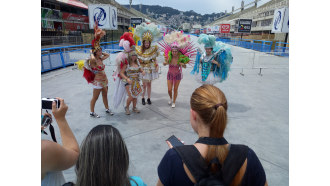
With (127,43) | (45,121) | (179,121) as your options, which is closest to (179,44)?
(127,43)

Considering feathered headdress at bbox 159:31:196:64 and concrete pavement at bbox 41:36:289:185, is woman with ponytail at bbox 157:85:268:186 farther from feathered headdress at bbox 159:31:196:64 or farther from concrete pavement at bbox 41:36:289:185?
feathered headdress at bbox 159:31:196:64

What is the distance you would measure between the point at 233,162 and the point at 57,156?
37.5 inches

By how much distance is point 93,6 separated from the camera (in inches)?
455

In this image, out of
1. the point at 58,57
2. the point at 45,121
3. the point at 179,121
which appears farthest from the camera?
the point at 58,57

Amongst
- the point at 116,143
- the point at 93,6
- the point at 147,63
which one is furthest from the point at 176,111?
the point at 93,6

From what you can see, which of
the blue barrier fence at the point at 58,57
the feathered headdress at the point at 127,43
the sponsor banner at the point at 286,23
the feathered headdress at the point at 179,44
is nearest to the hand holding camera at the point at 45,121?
the feathered headdress at the point at 127,43

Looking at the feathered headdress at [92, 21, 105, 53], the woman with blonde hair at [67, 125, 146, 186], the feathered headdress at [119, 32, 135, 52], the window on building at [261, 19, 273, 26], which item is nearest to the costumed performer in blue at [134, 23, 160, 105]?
the feathered headdress at [119, 32, 135, 52]

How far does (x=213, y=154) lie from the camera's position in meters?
1.02

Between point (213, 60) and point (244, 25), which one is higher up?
point (244, 25)

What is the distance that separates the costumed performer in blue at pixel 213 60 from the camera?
14.4 feet

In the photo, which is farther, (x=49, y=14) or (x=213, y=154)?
(x=49, y=14)

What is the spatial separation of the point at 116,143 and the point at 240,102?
478 cm

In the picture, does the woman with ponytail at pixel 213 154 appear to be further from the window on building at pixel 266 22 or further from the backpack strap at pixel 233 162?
the window on building at pixel 266 22

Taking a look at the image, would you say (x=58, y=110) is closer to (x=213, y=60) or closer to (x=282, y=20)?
(x=213, y=60)
